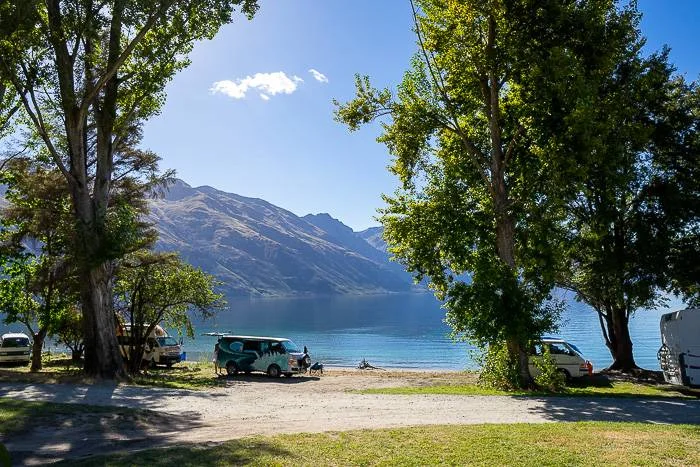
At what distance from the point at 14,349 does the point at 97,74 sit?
2274 centimetres

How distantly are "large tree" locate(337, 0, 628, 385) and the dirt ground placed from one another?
4766 millimetres

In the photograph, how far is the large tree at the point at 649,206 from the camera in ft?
83.8

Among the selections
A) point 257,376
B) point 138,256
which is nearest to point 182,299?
point 138,256

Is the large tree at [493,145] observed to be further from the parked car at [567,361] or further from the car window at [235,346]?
the car window at [235,346]

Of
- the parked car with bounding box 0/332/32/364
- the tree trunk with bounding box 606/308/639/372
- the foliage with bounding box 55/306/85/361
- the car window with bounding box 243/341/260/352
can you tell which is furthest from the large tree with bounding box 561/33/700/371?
the parked car with bounding box 0/332/32/364

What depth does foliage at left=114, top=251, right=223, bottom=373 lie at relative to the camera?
2917 centimetres

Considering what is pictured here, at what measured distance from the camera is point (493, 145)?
2306 centimetres

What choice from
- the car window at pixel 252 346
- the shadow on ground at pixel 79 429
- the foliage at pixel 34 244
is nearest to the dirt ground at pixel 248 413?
the shadow on ground at pixel 79 429

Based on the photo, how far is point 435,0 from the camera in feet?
76.0

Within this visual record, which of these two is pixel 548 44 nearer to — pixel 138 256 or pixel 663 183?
pixel 663 183

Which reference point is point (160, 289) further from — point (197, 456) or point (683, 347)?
point (683, 347)

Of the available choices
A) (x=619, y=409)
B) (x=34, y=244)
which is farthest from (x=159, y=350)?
(x=619, y=409)

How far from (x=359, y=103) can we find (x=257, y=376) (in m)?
17.5

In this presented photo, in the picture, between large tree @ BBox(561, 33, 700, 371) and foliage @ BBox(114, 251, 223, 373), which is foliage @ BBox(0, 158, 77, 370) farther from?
large tree @ BBox(561, 33, 700, 371)
